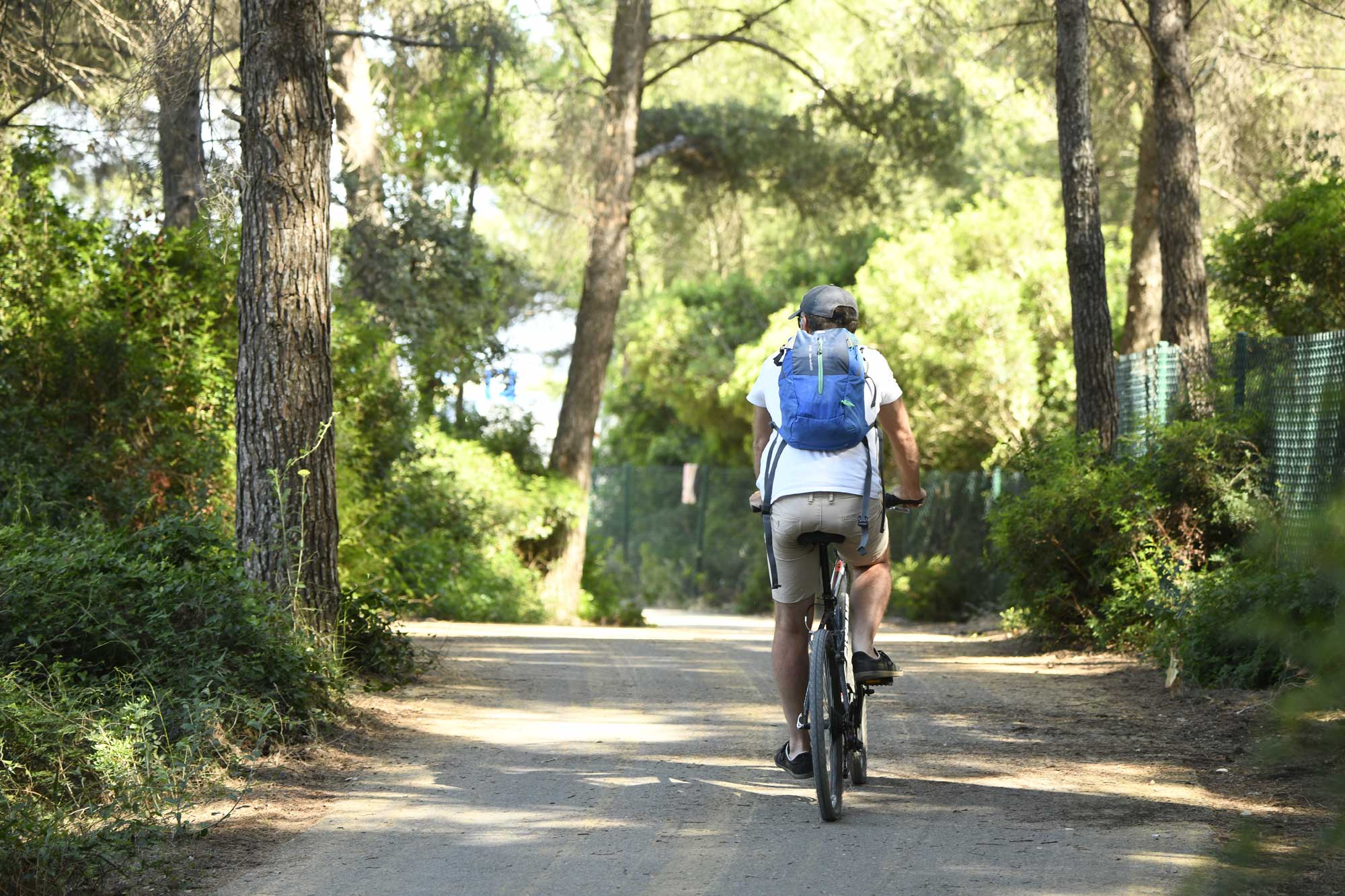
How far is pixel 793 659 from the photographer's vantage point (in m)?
5.96

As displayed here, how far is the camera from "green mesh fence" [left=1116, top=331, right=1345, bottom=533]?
923 centimetres

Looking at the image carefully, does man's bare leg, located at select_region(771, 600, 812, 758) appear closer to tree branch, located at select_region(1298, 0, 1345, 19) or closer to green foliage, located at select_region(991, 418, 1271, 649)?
green foliage, located at select_region(991, 418, 1271, 649)

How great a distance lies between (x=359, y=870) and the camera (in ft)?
16.0

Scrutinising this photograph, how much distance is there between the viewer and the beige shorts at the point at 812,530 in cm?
559

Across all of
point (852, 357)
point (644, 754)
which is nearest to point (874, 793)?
point (644, 754)

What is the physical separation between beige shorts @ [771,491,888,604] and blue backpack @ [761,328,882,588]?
4 cm

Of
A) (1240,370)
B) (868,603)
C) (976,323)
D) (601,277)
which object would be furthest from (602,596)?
(868,603)

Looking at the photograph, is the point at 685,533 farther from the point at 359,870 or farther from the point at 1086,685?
the point at 359,870

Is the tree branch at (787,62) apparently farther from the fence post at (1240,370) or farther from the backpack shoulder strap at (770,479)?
the backpack shoulder strap at (770,479)

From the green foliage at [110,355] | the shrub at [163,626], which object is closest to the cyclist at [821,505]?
the shrub at [163,626]

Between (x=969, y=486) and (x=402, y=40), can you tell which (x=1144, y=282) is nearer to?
(x=969, y=486)

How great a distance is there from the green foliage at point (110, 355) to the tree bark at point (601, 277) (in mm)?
8964

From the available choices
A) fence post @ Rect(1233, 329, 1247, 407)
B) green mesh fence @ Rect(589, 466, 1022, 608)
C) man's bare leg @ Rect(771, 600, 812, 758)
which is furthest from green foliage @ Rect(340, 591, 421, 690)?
green mesh fence @ Rect(589, 466, 1022, 608)

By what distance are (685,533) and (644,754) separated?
26214 millimetres
